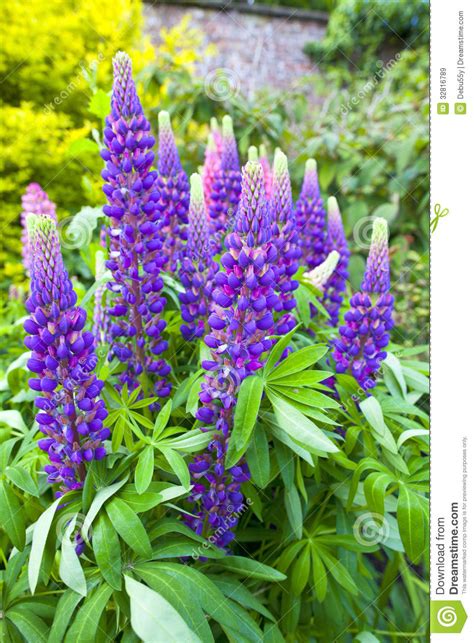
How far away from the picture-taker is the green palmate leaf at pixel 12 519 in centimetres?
133

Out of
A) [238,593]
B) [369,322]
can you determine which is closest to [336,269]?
[369,322]

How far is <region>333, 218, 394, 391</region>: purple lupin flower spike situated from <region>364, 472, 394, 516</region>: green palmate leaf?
0.32 meters

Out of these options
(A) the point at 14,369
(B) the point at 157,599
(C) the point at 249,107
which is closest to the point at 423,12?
(C) the point at 249,107

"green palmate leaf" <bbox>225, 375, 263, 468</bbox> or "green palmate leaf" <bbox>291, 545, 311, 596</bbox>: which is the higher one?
"green palmate leaf" <bbox>225, 375, 263, 468</bbox>

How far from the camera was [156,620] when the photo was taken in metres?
1.12

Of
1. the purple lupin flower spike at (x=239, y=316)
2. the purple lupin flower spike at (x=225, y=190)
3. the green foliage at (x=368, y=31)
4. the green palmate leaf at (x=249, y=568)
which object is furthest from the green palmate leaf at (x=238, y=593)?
the green foliage at (x=368, y=31)

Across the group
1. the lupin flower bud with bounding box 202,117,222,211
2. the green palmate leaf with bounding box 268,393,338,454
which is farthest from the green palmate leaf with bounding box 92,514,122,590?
the lupin flower bud with bounding box 202,117,222,211

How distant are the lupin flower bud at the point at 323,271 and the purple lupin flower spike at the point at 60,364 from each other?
82 centimetres

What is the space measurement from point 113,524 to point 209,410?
0.33m

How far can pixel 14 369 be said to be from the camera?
1.91 metres

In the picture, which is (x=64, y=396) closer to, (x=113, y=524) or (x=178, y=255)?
(x=113, y=524)

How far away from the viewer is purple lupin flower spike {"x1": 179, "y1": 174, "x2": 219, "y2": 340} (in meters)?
1.53

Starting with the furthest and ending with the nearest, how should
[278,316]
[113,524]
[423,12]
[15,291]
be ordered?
[423,12] → [15,291] → [278,316] → [113,524]

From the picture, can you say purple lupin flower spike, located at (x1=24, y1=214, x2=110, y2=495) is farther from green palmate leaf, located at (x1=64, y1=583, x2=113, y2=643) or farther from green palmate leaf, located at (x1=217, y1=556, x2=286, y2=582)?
green palmate leaf, located at (x1=217, y1=556, x2=286, y2=582)
